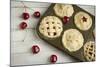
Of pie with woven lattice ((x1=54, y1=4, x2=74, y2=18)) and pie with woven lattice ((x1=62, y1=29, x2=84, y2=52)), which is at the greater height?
pie with woven lattice ((x1=54, y1=4, x2=74, y2=18))

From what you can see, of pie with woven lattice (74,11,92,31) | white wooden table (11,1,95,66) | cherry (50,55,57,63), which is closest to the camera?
white wooden table (11,1,95,66)

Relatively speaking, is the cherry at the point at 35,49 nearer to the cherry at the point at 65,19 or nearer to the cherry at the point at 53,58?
the cherry at the point at 53,58

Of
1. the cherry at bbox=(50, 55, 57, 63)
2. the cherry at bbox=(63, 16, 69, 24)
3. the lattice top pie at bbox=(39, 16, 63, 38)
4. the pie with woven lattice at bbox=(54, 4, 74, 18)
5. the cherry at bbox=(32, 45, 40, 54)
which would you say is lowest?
the cherry at bbox=(50, 55, 57, 63)

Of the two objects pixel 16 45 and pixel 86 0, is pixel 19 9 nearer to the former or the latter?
pixel 16 45

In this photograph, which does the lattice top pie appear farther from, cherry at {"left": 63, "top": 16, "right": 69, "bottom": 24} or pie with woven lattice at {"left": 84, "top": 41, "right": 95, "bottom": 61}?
pie with woven lattice at {"left": 84, "top": 41, "right": 95, "bottom": 61}

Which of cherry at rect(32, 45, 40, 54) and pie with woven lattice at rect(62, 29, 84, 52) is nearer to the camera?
cherry at rect(32, 45, 40, 54)

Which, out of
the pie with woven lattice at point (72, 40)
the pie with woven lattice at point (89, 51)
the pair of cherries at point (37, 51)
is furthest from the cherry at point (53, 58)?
the pie with woven lattice at point (89, 51)

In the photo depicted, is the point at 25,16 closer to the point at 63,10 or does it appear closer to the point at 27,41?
the point at 27,41

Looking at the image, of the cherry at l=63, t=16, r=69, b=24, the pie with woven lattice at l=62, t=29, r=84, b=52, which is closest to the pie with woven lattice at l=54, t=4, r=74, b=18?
the cherry at l=63, t=16, r=69, b=24
